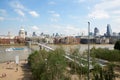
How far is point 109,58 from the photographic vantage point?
40.4 m

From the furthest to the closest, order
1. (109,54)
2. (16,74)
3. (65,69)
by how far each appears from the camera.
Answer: (109,54), (16,74), (65,69)

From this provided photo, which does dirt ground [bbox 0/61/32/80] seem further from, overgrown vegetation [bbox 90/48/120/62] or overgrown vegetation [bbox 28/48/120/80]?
overgrown vegetation [bbox 90/48/120/62]

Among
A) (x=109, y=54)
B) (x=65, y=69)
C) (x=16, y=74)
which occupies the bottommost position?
(x=16, y=74)

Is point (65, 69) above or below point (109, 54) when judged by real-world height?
above

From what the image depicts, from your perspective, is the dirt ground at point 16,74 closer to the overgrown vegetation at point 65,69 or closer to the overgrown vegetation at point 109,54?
the overgrown vegetation at point 65,69

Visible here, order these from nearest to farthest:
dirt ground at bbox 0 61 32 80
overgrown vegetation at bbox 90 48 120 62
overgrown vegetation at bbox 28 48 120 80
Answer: overgrown vegetation at bbox 28 48 120 80
dirt ground at bbox 0 61 32 80
overgrown vegetation at bbox 90 48 120 62

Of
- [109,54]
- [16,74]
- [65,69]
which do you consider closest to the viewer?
[65,69]

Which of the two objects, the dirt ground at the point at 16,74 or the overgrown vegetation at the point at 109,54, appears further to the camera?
the overgrown vegetation at the point at 109,54

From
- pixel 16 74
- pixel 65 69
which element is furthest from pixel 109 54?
pixel 65 69

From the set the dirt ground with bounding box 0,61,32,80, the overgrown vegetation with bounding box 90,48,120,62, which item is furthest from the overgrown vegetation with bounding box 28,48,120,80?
the overgrown vegetation with bounding box 90,48,120,62

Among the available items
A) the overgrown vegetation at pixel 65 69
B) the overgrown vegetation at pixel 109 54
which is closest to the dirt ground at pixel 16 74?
the overgrown vegetation at pixel 65 69

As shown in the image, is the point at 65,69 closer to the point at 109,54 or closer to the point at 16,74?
the point at 16,74

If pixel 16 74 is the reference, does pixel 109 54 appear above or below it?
above

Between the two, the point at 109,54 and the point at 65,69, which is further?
the point at 109,54
